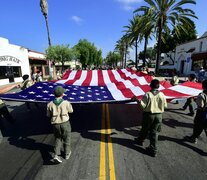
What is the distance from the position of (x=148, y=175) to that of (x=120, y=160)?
694mm

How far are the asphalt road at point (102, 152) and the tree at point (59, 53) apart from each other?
2041 centimetres

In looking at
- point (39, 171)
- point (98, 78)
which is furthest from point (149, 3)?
point (39, 171)

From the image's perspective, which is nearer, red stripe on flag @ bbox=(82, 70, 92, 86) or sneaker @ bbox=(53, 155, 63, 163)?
sneaker @ bbox=(53, 155, 63, 163)

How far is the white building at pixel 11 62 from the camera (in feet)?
67.9

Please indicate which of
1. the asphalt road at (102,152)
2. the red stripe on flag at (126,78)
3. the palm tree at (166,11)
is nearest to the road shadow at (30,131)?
the asphalt road at (102,152)

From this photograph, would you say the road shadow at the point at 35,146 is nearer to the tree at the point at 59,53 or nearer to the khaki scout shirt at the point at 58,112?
the khaki scout shirt at the point at 58,112

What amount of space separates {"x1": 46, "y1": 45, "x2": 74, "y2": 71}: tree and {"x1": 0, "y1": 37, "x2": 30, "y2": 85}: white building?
3629mm

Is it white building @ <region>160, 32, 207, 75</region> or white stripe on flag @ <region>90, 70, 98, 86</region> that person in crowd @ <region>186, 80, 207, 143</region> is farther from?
white building @ <region>160, 32, 207, 75</region>

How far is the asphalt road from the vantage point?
318 cm

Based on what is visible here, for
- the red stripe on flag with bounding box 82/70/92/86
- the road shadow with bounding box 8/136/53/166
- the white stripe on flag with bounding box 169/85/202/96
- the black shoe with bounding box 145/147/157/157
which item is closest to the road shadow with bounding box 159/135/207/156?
the black shoe with bounding box 145/147/157/157

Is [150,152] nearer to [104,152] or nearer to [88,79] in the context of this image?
[104,152]

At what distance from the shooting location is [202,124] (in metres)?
4.16

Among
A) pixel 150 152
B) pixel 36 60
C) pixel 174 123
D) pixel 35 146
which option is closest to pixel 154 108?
pixel 150 152

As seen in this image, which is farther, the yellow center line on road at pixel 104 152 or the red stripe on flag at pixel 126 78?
the red stripe on flag at pixel 126 78
